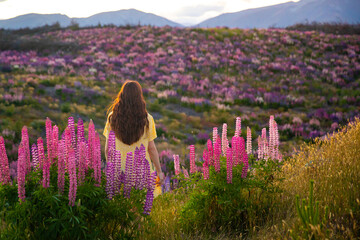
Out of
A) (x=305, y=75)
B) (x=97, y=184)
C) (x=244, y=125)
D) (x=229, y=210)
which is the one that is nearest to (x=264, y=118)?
(x=244, y=125)

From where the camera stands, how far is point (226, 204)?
10.3 feet

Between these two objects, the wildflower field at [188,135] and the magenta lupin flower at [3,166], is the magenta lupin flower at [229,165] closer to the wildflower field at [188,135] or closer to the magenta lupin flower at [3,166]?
the wildflower field at [188,135]

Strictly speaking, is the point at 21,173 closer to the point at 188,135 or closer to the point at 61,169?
the point at 61,169

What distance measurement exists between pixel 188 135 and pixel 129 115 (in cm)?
A: 657

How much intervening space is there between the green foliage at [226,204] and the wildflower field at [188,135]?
0.05 feet

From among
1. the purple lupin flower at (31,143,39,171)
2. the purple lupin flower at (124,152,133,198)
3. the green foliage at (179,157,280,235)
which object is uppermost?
the purple lupin flower at (31,143,39,171)

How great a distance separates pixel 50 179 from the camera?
263 cm

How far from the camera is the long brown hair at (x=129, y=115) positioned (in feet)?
13.0

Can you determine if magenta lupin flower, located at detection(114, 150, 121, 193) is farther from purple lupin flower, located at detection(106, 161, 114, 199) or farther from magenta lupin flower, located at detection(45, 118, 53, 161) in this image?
magenta lupin flower, located at detection(45, 118, 53, 161)

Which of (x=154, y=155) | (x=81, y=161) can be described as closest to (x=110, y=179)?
(x=81, y=161)

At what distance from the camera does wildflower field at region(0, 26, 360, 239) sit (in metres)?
2.58

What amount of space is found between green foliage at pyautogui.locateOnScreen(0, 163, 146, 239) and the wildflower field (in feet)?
0.05

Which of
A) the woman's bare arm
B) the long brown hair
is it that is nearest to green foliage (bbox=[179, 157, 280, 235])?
the woman's bare arm

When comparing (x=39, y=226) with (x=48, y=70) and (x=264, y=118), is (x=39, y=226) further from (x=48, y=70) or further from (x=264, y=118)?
(x=48, y=70)
